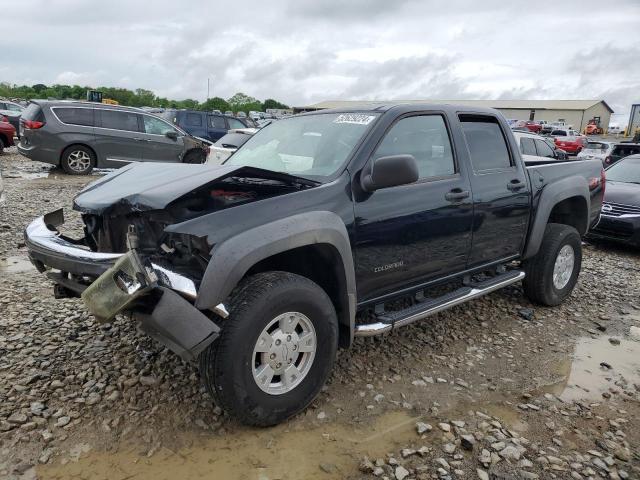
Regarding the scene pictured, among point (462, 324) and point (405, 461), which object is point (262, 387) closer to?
point (405, 461)

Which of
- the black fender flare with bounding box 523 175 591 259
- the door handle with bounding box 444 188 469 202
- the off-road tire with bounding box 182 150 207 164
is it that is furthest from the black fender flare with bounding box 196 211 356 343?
the off-road tire with bounding box 182 150 207 164

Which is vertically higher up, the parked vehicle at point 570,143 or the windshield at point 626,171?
the parked vehicle at point 570,143

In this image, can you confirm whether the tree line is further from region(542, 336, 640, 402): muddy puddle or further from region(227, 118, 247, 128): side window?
region(542, 336, 640, 402): muddy puddle

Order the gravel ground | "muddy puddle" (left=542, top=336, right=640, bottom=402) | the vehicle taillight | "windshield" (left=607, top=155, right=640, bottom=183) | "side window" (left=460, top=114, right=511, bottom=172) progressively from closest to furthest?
the gravel ground, "muddy puddle" (left=542, top=336, right=640, bottom=402), "side window" (left=460, top=114, right=511, bottom=172), "windshield" (left=607, top=155, right=640, bottom=183), the vehicle taillight

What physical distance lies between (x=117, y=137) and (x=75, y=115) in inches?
40.0

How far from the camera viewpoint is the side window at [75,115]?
38.2ft

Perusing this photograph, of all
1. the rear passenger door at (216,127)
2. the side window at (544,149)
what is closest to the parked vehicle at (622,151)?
the side window at (544,149)

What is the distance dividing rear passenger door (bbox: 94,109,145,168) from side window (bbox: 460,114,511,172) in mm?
10166

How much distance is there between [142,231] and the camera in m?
2.87

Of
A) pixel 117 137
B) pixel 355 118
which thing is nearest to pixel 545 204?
pixel 355 118

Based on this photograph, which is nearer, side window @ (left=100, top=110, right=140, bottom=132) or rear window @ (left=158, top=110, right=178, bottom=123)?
side window @ (left=100, top=110, right=140, bottom=132)

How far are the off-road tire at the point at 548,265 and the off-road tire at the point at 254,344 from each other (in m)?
2.71

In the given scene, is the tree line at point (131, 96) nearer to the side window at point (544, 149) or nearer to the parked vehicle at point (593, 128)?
the parked vehicle at point (593, 128)

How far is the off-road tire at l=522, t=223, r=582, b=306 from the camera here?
4805mm
